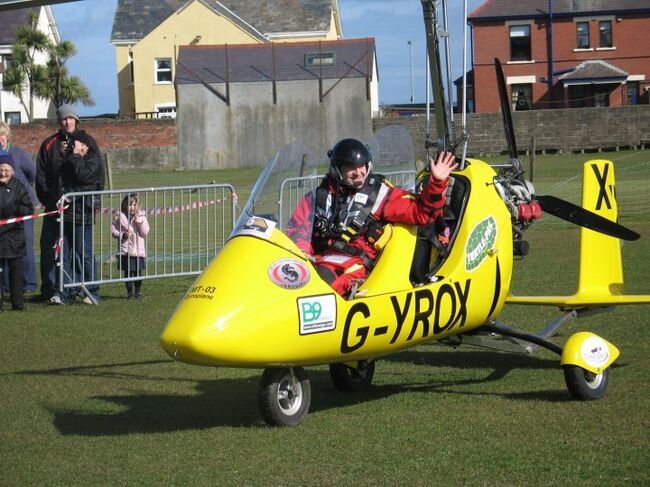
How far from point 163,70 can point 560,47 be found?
2495 centimetres

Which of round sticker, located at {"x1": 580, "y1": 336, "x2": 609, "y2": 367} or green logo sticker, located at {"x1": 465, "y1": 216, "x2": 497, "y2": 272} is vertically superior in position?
green logo sticker, located at {"x1": 465, "y1": 216, "x2": 497, "y2": 272}

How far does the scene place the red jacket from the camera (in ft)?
23.6

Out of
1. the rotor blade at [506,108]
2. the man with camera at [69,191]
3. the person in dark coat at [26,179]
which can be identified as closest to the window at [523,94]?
the person in dark coat at [26,179]

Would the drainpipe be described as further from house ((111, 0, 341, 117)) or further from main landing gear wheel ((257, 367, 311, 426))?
main landing gear wheel ((257, 367, 311, 426))

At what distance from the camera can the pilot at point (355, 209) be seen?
7.25 meters

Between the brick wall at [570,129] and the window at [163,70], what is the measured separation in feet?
85.8

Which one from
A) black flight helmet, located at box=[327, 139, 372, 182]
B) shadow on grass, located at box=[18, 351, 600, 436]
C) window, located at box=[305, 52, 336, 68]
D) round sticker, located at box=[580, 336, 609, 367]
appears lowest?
shadow on grass, located at box=[18, 351, 600, 436]

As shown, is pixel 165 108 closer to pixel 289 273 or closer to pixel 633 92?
pixel 633 92

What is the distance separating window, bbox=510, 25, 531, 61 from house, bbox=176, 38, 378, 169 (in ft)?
33.6

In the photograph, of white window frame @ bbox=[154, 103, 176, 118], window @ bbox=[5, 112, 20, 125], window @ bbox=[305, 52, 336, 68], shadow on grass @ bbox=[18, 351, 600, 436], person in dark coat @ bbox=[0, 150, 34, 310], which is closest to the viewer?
shadow on grass @ bbox=[18, 351, 600, 436]

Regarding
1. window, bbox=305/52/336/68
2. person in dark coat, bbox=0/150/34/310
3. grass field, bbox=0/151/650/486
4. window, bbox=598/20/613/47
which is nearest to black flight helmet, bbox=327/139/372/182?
grass field, bbox=0/151/650/486

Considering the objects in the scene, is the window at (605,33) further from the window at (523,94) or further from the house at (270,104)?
the house at (270,104)

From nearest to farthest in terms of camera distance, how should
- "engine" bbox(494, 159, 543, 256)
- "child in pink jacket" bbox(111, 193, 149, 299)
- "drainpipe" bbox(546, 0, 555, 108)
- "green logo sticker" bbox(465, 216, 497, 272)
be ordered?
1. "green logo sticker" bbox(465, 216, 497, 272)
2. "engine" bbox(494, 159, 543, 256)
3. "child in pink jacket" bbox(111, 193, 149, 299)
4. "drainpipe" bbox(546, 0, 555, 108)

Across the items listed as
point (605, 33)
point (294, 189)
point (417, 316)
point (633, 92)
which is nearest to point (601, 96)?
point (633, 92)
